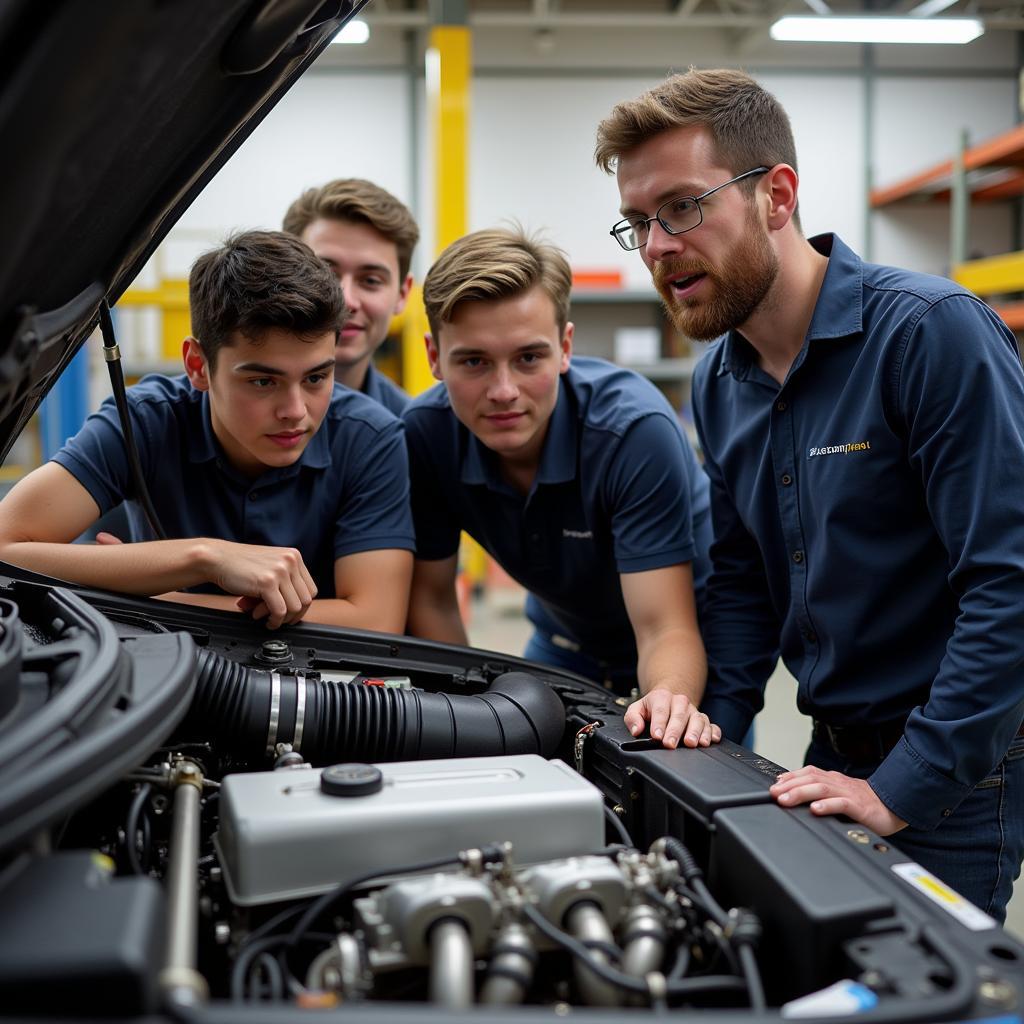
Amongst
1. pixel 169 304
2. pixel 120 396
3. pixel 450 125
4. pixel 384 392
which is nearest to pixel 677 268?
pixel 120 396

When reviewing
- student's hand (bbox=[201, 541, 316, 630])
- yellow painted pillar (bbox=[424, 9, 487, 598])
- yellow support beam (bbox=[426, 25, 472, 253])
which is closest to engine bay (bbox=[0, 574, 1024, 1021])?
student's hand (bbox=[201, 541, 316, 630])

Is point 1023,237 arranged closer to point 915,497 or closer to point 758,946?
point 915,497

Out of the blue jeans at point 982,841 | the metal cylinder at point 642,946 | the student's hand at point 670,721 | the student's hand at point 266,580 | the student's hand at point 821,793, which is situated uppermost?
the student's hand at point 266,580

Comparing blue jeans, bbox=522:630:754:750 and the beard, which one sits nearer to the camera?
the beard

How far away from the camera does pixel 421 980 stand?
83 cm

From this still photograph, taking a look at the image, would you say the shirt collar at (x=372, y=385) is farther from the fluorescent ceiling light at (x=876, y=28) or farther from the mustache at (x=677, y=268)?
the fluorescent ceiling light at (x=876, y=28)

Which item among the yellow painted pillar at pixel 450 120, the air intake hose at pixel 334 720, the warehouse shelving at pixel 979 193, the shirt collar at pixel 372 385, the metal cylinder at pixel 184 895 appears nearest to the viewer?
the metal cylinder at pixel 184 895

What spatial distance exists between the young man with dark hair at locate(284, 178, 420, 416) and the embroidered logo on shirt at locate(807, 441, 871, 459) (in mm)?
1049

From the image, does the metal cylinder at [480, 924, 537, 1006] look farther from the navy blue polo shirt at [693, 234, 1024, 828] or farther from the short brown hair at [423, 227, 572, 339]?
the short brown hair at [423, 227, 572, 339]

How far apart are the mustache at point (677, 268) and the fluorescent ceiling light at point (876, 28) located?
17.6 ft

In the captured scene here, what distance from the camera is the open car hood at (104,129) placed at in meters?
0.74

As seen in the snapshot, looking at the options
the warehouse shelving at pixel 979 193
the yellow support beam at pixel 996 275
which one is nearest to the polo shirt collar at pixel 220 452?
the yellow support beam at pixel 996 275

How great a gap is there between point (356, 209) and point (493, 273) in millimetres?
589

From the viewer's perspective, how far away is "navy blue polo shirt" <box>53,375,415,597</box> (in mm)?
1663
